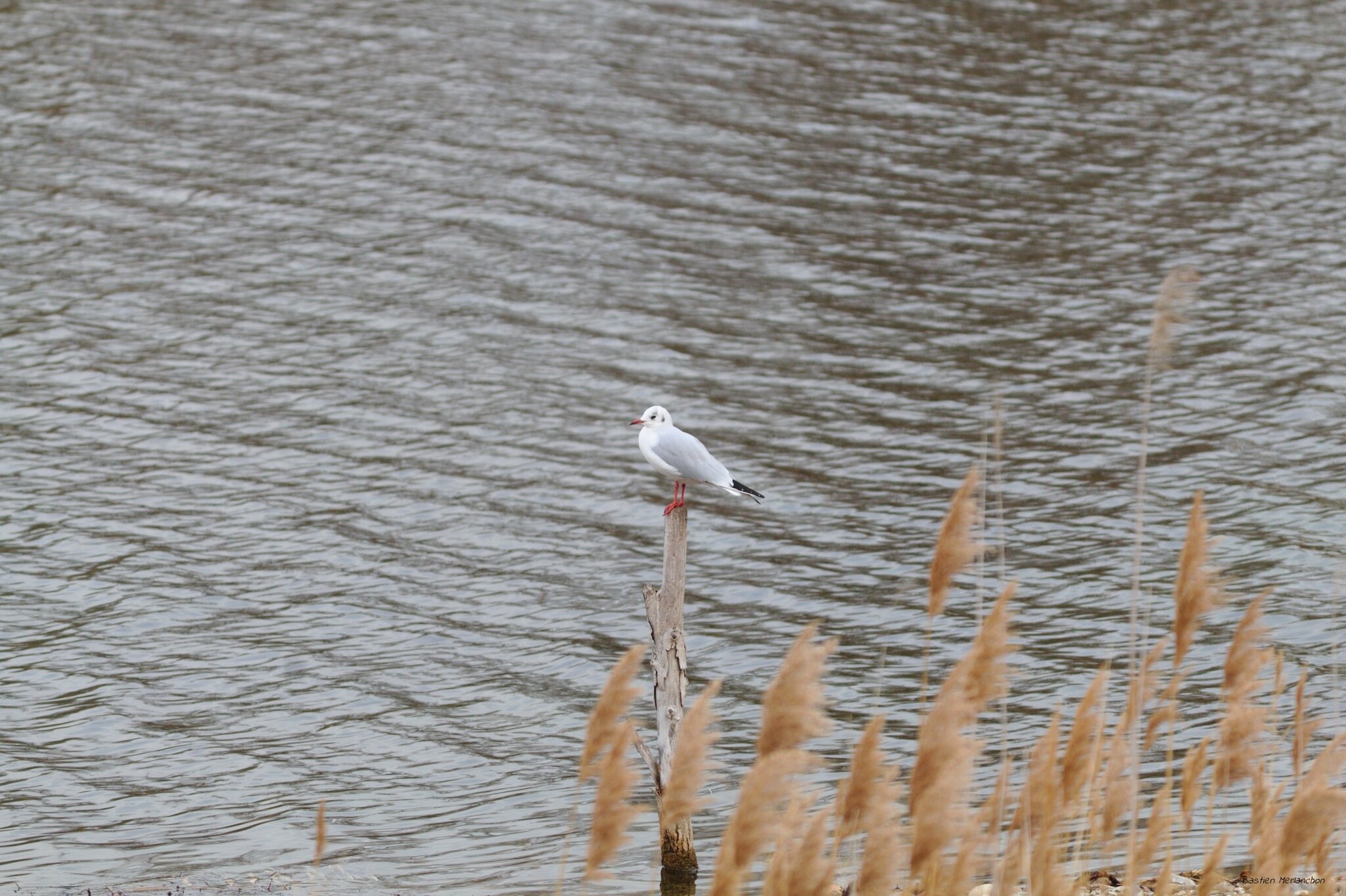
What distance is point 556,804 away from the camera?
14.7 m

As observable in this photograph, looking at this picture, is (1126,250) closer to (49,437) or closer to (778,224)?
(778,224)

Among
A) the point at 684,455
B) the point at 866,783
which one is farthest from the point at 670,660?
the point at 866,783

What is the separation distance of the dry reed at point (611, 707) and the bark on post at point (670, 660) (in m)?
4.36

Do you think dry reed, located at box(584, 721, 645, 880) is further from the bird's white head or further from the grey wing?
the bird's white head

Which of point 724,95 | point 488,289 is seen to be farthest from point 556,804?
point 724,95

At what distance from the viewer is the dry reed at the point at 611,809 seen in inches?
281

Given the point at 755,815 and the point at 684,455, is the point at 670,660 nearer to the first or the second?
the point at 684,455

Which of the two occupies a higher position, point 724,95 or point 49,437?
point 724,95

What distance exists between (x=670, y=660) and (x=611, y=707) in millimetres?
4943

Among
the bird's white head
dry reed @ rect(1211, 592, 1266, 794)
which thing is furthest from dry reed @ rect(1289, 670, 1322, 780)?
the bird's white head

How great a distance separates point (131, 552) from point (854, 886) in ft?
46.8

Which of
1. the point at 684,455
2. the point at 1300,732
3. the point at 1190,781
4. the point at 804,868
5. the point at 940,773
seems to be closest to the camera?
the point at 804,868

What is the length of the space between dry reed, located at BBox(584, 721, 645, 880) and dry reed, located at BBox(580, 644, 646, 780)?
8cm

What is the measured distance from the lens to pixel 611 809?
717 cm
